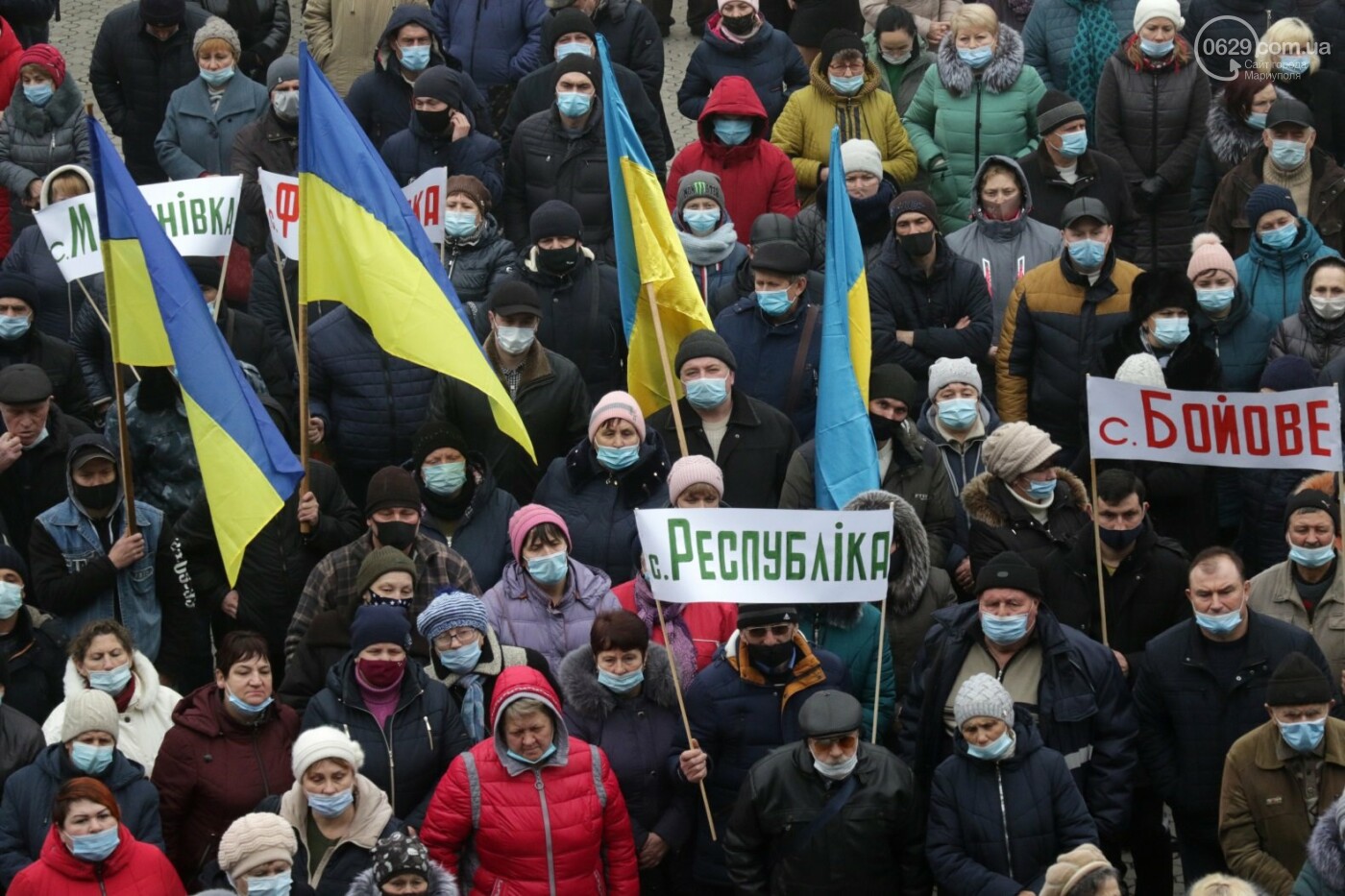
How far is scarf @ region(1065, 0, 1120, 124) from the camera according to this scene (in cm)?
1709

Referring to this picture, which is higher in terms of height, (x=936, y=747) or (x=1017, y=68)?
(x=1017, y=68)

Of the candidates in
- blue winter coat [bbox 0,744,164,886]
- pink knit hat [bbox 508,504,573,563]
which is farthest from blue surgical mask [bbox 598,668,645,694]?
blue winter coat [bbox 0,744,164,886]

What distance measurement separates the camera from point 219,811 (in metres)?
11.0

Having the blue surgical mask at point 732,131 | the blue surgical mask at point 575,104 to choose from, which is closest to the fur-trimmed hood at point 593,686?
the blue surgical mask at point 575,104

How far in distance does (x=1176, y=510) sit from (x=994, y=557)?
2138 mm

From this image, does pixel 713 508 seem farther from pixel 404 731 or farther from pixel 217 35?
pixel 217 35

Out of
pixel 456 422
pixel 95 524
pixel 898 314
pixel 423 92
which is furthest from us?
pixel 423 92

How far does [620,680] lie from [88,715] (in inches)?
82.5

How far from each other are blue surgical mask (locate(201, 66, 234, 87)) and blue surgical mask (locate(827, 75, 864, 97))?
142 inches

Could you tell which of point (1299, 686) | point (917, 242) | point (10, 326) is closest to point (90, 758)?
point (10, 326)

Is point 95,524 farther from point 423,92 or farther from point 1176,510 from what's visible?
point 1176,510

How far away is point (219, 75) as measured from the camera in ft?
54.5

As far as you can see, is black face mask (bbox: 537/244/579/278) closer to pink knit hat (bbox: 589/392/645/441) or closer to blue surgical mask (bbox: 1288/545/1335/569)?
pink knit hat (bbox: 589/392/645/441)

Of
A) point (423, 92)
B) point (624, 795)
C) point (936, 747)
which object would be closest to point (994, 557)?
point (936, 747)
